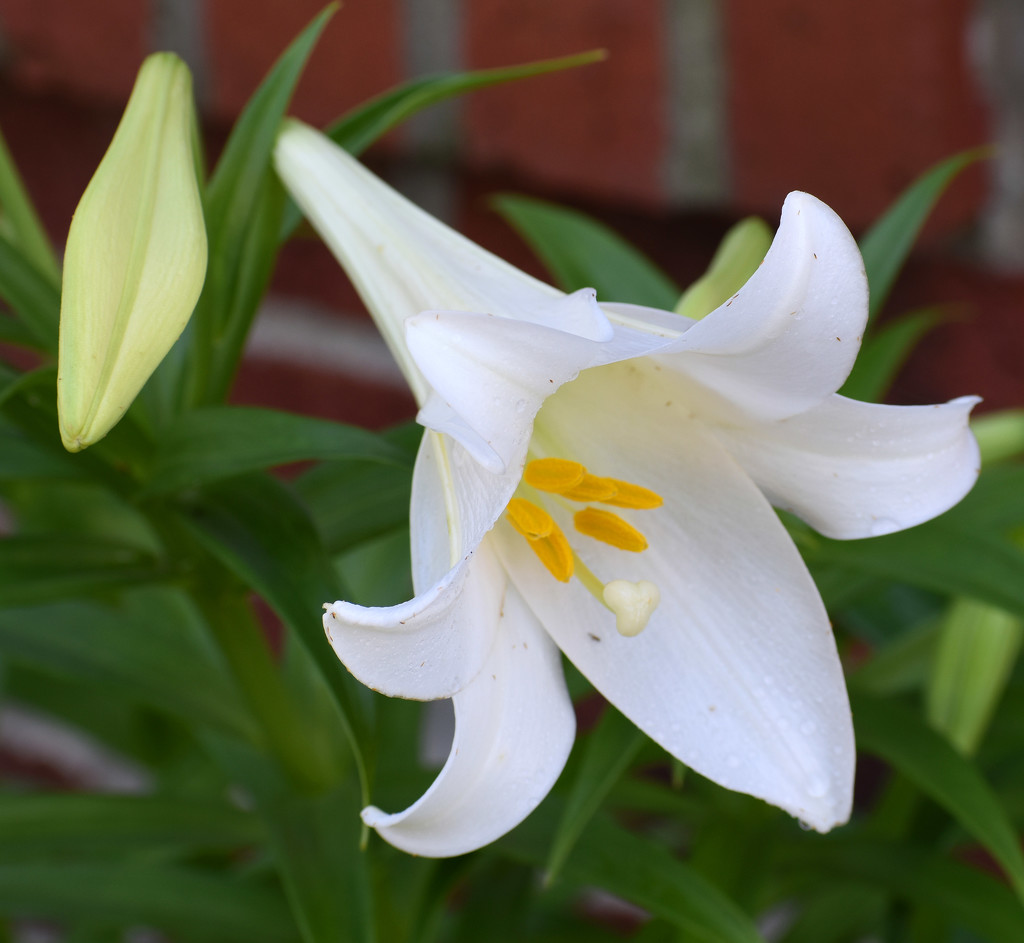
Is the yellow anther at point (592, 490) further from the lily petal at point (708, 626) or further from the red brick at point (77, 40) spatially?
the red brick at point (77, 40)

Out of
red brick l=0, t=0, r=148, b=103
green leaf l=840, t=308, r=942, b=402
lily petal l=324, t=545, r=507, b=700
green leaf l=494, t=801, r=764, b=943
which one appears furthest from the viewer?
red brick l=0, t=0, r=148, b=103

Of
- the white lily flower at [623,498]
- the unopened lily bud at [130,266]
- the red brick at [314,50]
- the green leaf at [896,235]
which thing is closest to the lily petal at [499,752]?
the white lily flower at [623,498]

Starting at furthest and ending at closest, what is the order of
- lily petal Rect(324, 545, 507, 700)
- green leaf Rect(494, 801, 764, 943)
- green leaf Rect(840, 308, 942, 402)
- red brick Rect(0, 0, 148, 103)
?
red brick Rect(0, 0, 148, 103) < green leaf Rect(840, 308, 942, 402) < green leaf Rect(494, 801, 764, 943) < lily petal Rect(324, 545, 507, 700)

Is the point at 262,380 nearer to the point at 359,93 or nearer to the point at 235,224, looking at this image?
the point at 359,93

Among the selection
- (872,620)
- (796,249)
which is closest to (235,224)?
(796,249)

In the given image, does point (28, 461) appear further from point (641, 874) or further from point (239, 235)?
point (641, 874)

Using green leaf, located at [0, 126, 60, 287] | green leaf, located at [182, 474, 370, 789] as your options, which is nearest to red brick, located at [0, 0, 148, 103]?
green leaf, located at [0, 126, 60, 287]

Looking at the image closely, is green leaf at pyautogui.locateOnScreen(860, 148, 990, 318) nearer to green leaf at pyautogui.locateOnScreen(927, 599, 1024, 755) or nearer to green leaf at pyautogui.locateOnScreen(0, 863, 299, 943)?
green leaf at pyautogui.locateOnScreen(927, 599, 1024, 755)
